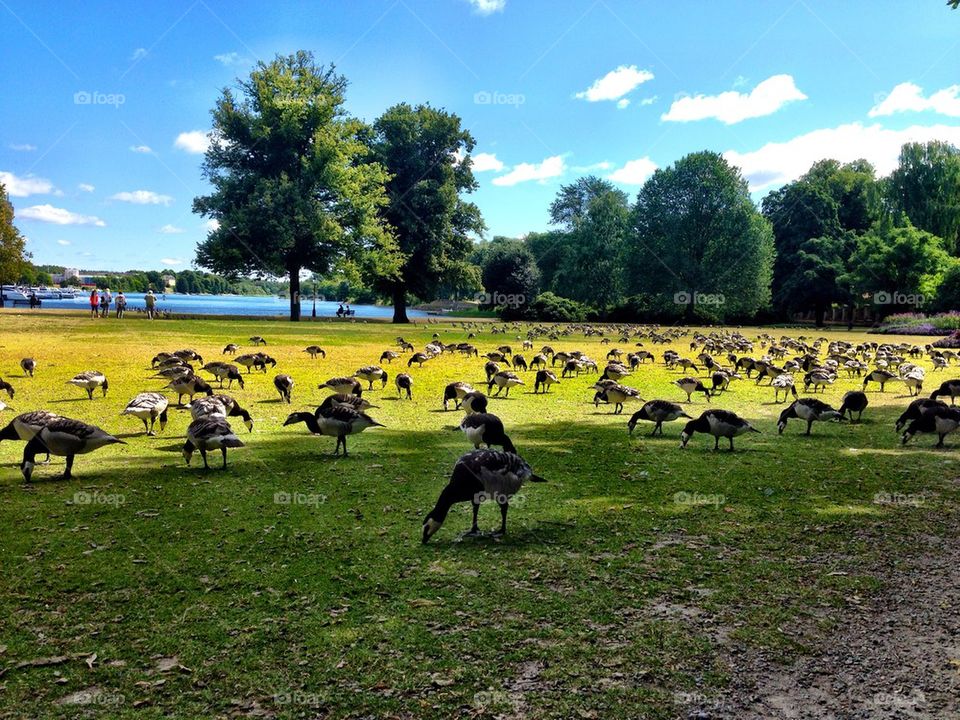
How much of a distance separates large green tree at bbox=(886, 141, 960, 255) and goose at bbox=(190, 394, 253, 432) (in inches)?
3742

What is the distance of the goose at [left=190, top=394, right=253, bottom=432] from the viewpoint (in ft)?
39.8

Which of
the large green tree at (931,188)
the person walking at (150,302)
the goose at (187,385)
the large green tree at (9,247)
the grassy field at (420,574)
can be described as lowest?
the grassy field at (420,574)

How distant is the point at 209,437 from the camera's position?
33.5ft

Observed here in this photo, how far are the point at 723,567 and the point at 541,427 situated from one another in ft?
26.4

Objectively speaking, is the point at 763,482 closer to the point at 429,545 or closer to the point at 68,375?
the point at 429,545

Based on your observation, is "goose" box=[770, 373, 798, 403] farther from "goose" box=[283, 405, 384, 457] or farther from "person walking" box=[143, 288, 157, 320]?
"person walking" box=[143, 288, 157, 320]

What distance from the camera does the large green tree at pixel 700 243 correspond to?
75.5 m

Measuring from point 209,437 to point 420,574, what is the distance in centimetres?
538

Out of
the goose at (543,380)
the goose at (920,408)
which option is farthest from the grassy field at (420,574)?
the goose at (543,380)

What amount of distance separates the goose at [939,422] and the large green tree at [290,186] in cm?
5099

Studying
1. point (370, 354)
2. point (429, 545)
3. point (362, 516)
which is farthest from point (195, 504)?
point (370, 354)

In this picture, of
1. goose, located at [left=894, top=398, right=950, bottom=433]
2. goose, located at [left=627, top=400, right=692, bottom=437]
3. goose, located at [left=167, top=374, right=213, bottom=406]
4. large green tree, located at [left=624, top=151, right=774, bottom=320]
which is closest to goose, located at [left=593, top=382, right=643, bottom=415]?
goose, located at [left=627, top=400, right=692, bottom=437]

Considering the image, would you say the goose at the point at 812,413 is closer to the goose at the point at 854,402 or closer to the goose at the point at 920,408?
the goose at the point at 920,408

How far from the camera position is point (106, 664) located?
16.2 feet
